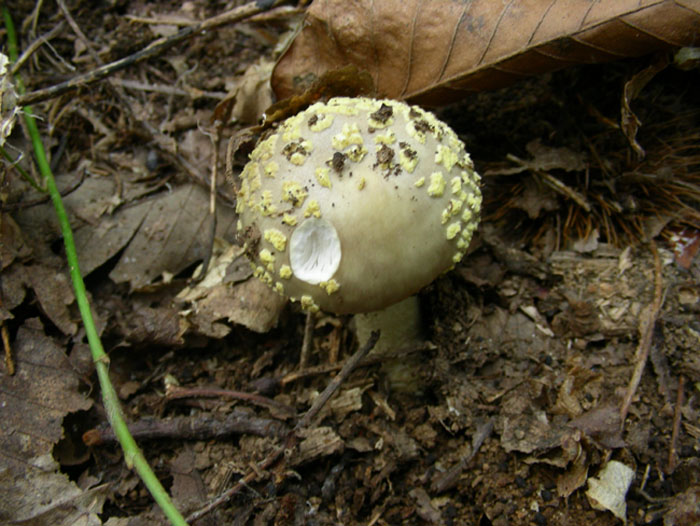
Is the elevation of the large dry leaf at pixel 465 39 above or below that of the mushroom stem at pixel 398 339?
above

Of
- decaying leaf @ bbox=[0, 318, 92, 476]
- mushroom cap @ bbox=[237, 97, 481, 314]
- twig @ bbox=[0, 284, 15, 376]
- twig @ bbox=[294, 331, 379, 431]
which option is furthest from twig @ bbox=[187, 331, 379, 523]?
twig @ bbox=[0, 284, 15, 376]

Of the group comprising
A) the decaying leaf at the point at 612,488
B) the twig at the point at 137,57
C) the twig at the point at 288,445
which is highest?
the twig at the point at 137,57

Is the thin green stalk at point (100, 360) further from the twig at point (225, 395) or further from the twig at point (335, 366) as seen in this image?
the twig at point (335, 366)

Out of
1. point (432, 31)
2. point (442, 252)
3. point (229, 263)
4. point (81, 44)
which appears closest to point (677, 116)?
point (432, 31)

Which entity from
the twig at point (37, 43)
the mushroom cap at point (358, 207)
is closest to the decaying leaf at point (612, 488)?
the mushroom cap at point (358, 207)

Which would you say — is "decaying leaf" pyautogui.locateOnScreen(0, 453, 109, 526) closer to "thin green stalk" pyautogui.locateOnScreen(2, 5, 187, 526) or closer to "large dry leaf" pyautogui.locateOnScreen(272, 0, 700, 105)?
"thin green stalk" pyautogui.locateOnScreen(2, 5, 187, 526)
